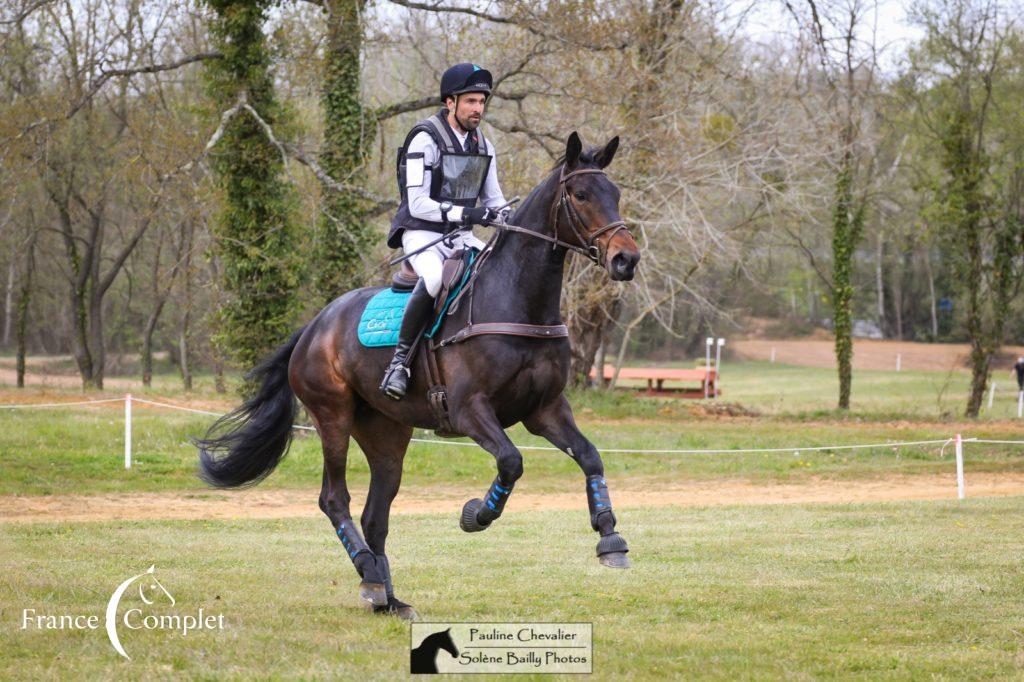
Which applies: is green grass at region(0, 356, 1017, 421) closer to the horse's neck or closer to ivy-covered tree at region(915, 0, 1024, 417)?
ivy-covered tree at region(915, 0, 1024, 417)

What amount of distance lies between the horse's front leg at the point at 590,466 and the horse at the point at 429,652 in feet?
3.20

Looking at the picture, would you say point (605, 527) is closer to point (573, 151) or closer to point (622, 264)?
point (622, 264)

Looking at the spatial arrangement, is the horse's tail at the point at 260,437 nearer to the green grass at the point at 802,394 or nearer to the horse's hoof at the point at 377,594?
the horse's hoof at the point at 377,594

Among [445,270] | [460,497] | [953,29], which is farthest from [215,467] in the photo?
[953,29]

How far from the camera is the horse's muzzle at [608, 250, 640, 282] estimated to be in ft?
19.6

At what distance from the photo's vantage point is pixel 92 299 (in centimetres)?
3475

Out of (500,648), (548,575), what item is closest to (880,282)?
(548,575)

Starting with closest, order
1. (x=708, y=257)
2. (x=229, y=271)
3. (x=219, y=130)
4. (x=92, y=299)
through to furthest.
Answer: (x=219, y=130)
(x=229, y=271)
(x=708, y=257)
(x=92, y=299)

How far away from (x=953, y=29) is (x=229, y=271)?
783 inches

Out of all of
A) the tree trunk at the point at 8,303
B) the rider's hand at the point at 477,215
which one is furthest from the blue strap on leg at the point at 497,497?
the tree trunk at the point at 8,303

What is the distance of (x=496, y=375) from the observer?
664cm

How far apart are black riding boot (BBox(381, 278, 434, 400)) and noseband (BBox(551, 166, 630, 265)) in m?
1.01

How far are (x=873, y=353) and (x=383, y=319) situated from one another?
176 feet

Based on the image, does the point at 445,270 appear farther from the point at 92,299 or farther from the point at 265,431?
the point at 92,299
